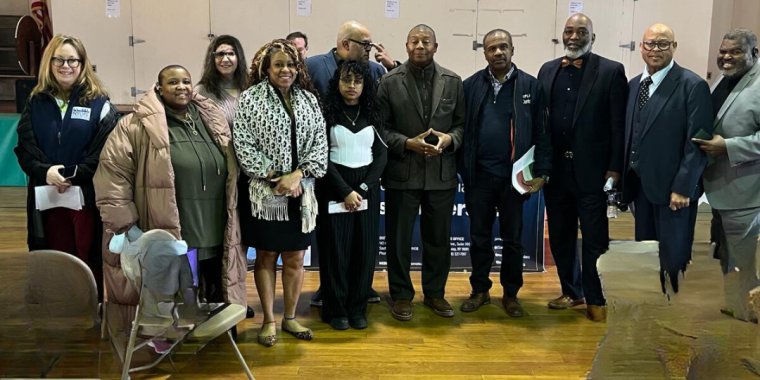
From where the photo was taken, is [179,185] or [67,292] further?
[179,185]

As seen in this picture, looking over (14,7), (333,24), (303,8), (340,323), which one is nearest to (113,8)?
(303,8)

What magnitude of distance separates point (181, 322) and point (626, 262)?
1.62 m

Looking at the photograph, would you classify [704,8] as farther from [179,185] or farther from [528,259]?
[179,185]

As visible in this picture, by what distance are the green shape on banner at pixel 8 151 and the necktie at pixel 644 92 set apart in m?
6.19

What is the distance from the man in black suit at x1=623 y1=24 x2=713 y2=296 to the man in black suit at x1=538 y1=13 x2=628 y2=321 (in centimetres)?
12

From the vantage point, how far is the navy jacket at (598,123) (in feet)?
11.1

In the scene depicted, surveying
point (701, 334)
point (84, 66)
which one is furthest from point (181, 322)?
point (701, 334)

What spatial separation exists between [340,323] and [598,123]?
5.78 feet

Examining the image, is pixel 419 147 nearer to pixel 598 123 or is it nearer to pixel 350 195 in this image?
pixel 350 195

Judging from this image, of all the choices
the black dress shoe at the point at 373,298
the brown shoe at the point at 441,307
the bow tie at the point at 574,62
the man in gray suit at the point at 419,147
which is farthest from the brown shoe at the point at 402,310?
the bow tie at the point at 574,62

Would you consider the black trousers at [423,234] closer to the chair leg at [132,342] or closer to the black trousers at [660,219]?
the black trousers at [660,219]

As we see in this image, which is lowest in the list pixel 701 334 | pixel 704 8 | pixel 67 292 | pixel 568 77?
pixel 67 292

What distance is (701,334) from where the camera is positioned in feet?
5.47

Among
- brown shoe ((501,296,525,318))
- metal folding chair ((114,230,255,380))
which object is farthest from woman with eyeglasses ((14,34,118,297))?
brown shoe ((501,296,525,318))
